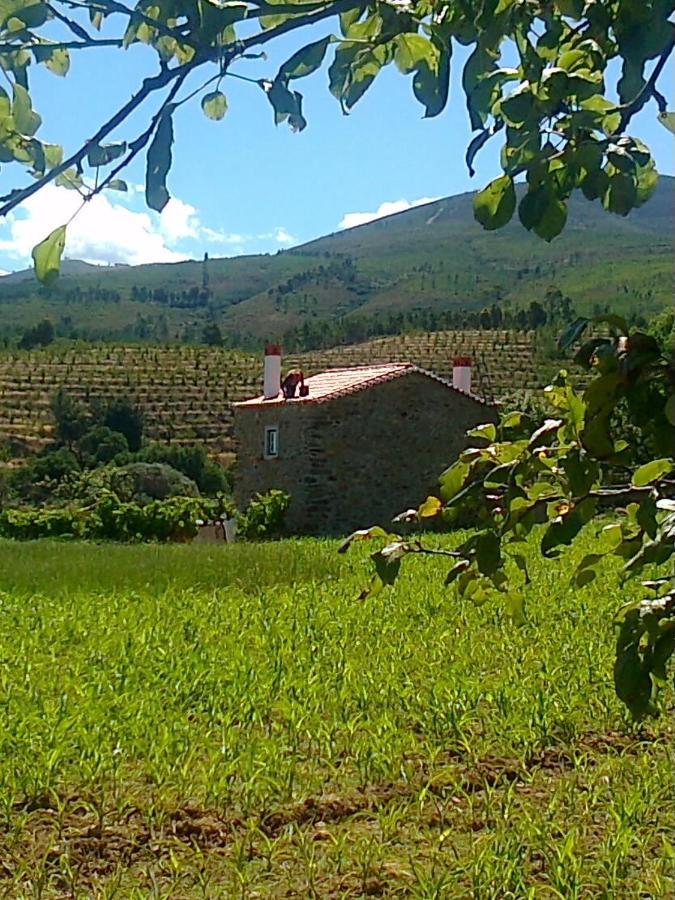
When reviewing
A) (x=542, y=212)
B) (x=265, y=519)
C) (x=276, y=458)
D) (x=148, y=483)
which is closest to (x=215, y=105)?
(x=542, y=212)

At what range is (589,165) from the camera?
46.1 inches

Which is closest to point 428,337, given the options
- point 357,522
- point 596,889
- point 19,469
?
point 19,469

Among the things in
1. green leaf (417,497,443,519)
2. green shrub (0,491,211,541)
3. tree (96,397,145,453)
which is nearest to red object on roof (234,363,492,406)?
green shrub (0,491,211,541)

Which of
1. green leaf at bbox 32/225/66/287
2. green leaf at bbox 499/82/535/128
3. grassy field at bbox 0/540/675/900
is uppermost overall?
green leaf at bbox 499/82/535/128

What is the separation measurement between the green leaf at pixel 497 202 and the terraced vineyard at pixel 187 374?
A: 31.0 meters

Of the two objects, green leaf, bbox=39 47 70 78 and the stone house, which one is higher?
green leaf, bbox=39 47 70 78

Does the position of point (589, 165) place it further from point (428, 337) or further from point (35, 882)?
point (428, 337)

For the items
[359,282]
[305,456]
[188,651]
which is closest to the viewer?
[188,651]

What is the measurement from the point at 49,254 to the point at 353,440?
18547 millimetres

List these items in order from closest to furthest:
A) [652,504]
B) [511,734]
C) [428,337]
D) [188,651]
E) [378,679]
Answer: [652,504]
[511,734]
[378,679]
[188,651]
[428,337]

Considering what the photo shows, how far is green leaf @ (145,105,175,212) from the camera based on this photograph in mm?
1068

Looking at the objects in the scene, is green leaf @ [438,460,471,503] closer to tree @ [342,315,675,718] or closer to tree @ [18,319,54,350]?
tree @ [342,315,675,718]

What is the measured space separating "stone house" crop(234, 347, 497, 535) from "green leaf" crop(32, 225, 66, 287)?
59.1 feet

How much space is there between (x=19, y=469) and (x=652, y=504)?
101 feet
